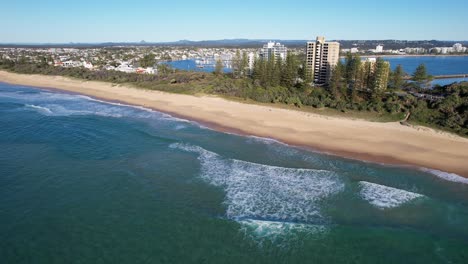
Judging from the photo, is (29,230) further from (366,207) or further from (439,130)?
(439,130)

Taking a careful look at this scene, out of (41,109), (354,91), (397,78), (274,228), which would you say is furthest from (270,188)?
(41,109)

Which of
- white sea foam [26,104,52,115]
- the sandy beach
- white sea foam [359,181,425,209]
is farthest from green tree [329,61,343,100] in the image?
white sea foam [26,104,52,115]

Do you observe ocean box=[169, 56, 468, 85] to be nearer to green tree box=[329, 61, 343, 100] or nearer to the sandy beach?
green tree box=[329, 61, 343, 100]

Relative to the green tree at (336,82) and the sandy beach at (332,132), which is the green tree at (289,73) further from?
the sandy beach at (332,132)

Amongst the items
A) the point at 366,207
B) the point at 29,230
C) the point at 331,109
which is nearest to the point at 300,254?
the point at 366,207

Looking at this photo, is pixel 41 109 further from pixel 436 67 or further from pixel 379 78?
pixel 436 67

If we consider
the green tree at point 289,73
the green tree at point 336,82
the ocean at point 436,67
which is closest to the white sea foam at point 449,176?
the green tree at point 336,82
